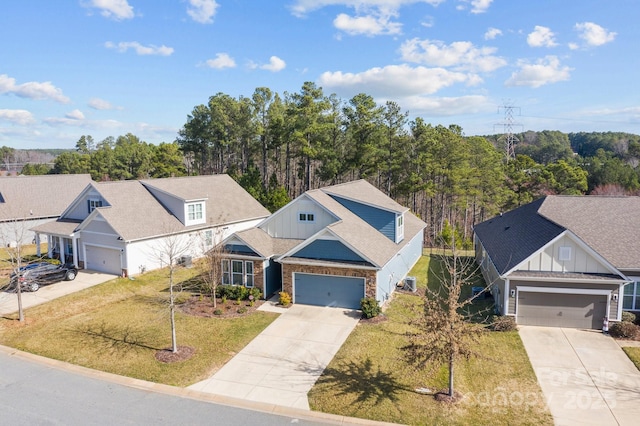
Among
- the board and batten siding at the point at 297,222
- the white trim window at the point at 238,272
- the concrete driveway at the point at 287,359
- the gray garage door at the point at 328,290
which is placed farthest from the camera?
the board and batten siding at the point at 297,222

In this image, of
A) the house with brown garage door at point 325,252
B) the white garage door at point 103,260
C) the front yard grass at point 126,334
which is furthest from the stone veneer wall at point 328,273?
the white garage door at point 103,260

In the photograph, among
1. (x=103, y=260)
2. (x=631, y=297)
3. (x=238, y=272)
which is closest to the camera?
(x=631, y=297)

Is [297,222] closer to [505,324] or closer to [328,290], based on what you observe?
[328,290]

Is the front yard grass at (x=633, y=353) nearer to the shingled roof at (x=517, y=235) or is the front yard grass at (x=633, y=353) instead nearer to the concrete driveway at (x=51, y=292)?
the shingled roof at (x=517, y=235)

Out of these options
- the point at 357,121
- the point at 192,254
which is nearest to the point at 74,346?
the point at 192,254

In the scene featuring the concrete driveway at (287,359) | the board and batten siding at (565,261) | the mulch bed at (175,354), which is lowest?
the concrete driveway at (287,359)

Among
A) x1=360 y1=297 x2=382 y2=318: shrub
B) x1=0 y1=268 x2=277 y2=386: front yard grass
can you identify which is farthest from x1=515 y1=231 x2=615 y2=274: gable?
x1=0 y1=268 x2=277 y2=386: front yard grass

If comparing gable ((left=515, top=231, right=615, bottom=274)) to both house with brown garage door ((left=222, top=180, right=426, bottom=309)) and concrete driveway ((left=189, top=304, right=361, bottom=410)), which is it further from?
concrete driveway ((left=189, top=304, right=361, bottom=410))

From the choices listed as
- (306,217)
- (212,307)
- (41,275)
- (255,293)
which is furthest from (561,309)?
→ (41,275)
